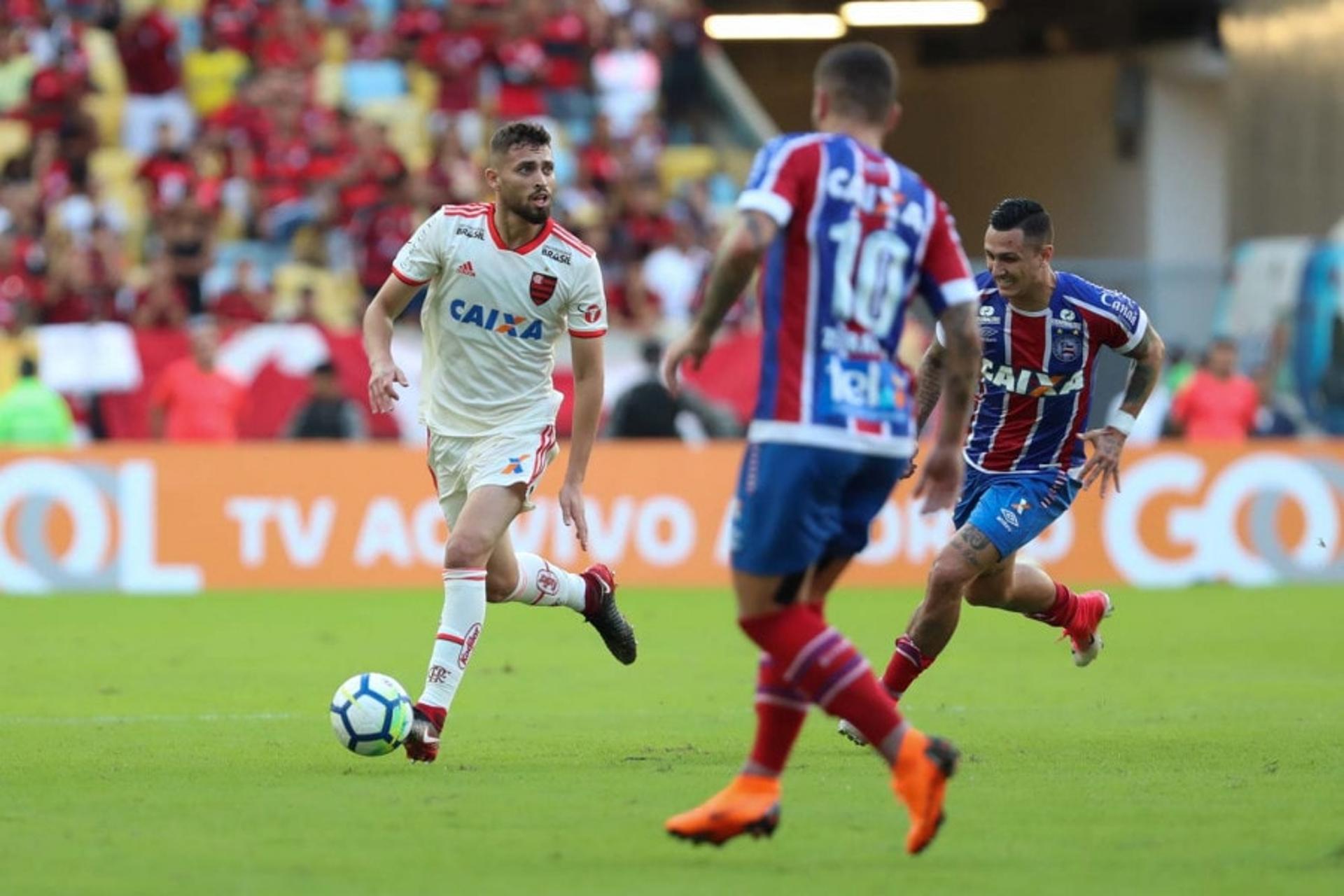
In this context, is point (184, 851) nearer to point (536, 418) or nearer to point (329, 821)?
point (329, 821)

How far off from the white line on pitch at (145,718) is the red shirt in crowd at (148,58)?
14748 millimetres

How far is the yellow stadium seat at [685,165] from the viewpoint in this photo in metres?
25.2

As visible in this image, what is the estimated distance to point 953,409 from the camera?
21.3ft

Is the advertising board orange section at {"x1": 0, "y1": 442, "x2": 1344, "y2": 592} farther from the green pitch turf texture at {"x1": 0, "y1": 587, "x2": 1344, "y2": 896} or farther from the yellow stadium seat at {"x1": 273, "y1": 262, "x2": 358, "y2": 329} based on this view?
the yellow stadium seat at {"x1": 273, "y1": 262, "x2": 358, "y2": 329}

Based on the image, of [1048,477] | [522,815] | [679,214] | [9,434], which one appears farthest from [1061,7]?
[522,815]

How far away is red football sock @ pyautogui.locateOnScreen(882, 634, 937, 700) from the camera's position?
30.5 ft

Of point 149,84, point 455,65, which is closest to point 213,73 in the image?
point 149,84

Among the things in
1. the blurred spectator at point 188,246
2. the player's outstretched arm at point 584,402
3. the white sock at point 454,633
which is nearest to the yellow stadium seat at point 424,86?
the blurred spectator at point 188,246

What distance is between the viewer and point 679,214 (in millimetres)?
24016

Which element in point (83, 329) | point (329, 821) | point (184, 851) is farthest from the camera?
point (83, 329)

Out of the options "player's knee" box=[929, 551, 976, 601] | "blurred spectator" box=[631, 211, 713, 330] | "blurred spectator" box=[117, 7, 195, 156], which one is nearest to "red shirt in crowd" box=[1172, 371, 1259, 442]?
"blurred spectator" box=[631, 211, 713, 330]

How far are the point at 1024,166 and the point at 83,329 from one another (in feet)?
61.8

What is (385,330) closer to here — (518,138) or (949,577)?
(518,138)

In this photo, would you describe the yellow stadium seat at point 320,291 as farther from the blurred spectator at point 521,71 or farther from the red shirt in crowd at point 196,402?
the blurred spectator at point 521,71
